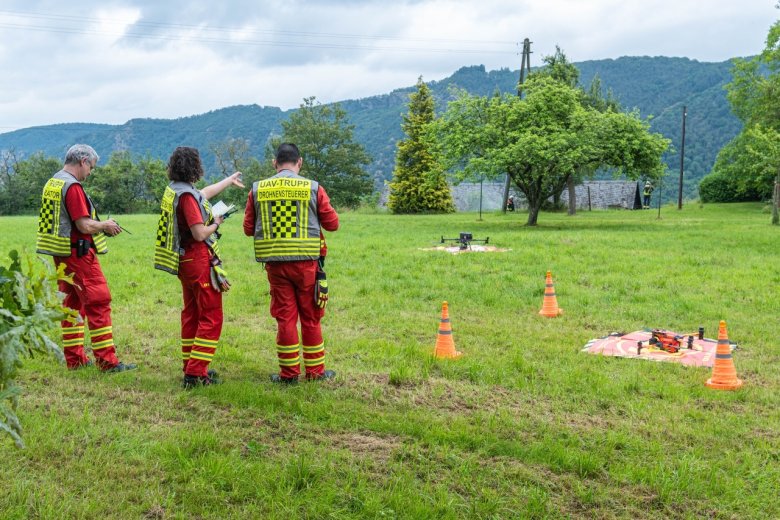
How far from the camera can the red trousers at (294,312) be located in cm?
569

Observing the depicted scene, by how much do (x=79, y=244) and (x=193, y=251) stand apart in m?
1.16

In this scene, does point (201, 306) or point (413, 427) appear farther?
point (201, 306)

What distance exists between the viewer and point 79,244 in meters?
5.96

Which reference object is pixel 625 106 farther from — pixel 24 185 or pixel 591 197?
pixel 24 185

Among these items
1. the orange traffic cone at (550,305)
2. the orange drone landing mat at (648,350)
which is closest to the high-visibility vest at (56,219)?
the orange drone landing mat at (648,350)

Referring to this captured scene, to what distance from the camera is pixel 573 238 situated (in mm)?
19422

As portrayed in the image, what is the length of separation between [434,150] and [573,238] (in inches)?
414

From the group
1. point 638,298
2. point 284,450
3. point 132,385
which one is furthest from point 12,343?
point 638,298

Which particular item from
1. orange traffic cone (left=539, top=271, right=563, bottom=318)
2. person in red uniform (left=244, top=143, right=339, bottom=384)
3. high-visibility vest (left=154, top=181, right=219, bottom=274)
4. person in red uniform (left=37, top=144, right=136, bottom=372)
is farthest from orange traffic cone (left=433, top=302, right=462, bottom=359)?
person in red uniform (left=37, top=144, right=136, bottom=372)

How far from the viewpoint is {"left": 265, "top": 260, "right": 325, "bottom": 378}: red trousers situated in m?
5.69

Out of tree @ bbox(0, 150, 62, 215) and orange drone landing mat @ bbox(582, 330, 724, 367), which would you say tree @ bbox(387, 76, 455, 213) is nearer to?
tree @ bbox(0, 150, 62, 215)

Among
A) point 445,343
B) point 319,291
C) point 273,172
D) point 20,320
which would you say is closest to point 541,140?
point 445,343

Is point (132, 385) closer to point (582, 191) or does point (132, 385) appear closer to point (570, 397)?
point (570, 397)

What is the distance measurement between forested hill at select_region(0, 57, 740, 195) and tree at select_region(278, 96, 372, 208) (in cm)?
1571
